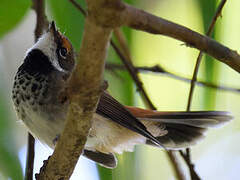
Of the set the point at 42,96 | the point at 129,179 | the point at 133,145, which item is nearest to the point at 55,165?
the point at 42,96

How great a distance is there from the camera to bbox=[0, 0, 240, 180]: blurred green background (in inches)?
120

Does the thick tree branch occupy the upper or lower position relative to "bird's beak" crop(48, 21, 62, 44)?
lower

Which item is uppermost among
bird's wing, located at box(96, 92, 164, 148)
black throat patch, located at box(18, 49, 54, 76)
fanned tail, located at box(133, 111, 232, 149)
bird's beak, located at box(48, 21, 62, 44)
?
bird's beak, located at box(48, 21, 62, 44)

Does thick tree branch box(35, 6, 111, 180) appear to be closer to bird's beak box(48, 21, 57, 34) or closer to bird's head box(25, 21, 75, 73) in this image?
bird's head box(25, 21, 75, 73)

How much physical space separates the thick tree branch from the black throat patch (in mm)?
783

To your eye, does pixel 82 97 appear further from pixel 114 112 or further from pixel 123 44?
pixel 123 44

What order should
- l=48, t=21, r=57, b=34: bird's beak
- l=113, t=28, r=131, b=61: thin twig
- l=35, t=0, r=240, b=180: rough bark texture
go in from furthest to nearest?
1. l=113, t=28, r=131, b=61: thin twig
2. l=48, t=21, r=57, b=34: bird's beak
3. l=35, t=0, r=240, b=180: rough bark texture

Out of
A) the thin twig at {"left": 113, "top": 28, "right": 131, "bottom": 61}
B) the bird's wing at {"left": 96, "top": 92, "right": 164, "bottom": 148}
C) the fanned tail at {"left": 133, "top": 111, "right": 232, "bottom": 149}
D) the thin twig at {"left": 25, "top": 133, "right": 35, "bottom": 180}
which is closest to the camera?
the thin twig at {"left": 25, "top": 133, "right": 35, "bottom": 180}

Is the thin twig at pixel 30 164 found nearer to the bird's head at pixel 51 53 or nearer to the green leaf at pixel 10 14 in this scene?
the bird's head at pixel 51 53

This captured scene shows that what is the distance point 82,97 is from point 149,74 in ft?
8.84

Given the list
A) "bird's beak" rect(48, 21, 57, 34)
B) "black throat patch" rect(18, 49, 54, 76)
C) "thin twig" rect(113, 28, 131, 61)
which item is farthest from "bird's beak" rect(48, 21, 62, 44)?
"thin twig" rect(113, 28, 131, 61)

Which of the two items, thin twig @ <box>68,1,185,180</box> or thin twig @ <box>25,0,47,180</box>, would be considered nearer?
thin twig @ <box>25,0,47,180</box>

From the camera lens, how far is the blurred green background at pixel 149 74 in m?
3.05

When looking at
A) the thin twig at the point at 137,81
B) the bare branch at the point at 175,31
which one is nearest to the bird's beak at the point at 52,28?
the thin twig at the point at 137,81
